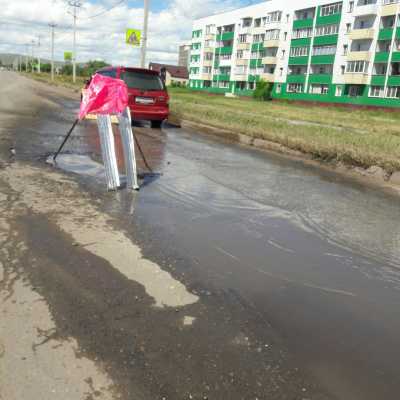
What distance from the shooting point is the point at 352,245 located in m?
5.18

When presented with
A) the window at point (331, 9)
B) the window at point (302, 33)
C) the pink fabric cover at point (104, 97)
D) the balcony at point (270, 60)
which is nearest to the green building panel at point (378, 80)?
the window at point (331, 9)

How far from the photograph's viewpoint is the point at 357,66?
5641 centimetres

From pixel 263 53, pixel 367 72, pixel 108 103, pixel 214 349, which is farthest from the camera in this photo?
pixel 263 53

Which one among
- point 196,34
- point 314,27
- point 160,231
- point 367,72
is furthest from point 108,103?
point 196,34

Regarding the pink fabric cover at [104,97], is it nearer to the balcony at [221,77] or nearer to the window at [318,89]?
the window at [318,89]

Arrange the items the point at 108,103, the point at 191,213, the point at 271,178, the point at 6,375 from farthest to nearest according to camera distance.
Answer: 1. the point at 271,178
2. the point at 108,103
3. the point at 191,213
4. the point at 6,375

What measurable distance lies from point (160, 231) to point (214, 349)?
2.40 m

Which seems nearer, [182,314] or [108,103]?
[182,314]

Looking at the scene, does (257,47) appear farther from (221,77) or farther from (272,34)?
(221,77)

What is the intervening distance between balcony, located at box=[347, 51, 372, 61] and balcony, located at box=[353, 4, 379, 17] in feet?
14.7

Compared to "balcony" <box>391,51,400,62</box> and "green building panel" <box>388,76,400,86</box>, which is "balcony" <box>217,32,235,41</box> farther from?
"green building panel" <box>388,76,400,86</box>

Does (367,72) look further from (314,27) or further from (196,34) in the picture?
(196,34)

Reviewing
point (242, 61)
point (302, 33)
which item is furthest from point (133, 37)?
point (242, 61)

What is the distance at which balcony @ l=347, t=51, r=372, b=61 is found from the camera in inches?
2160
